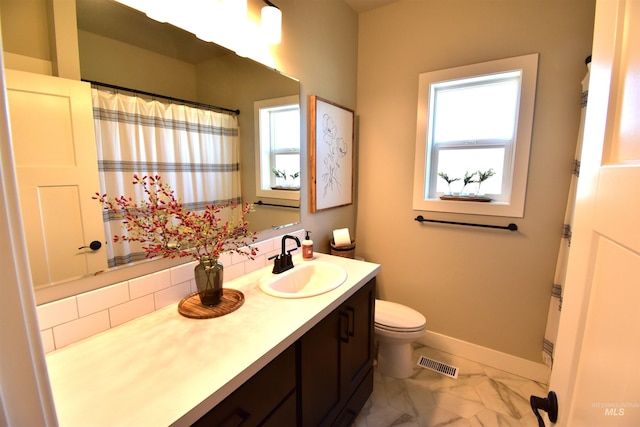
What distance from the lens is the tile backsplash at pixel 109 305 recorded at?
851 mm

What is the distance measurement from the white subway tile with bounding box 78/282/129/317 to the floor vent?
6.51 feet

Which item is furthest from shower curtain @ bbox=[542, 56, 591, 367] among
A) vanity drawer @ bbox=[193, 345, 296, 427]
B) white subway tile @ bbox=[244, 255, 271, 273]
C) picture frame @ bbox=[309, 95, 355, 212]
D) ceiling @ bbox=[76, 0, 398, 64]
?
ceiling @ bbox=[76, 0, 398, 64]

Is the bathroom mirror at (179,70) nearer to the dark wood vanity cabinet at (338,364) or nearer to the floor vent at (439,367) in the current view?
the dark wood vanity cabinet at (338,364)

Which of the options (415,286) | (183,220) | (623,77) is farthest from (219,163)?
(415,286)

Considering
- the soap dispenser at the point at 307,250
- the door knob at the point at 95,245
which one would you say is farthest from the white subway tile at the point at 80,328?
the soap dispenser at the point at 307,250

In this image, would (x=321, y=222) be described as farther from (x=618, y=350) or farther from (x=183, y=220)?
(x=618, y=350)

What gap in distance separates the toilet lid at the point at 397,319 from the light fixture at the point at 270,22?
179cm

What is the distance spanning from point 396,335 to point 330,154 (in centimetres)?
130

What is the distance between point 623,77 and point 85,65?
4.39 ft

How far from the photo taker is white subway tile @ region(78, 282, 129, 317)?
0.91m

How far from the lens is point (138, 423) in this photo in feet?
2.02

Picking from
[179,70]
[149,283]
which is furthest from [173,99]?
[149,283]

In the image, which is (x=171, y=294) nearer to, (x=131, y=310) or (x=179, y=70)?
(x=131, y=310)

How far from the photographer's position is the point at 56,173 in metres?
0.83
